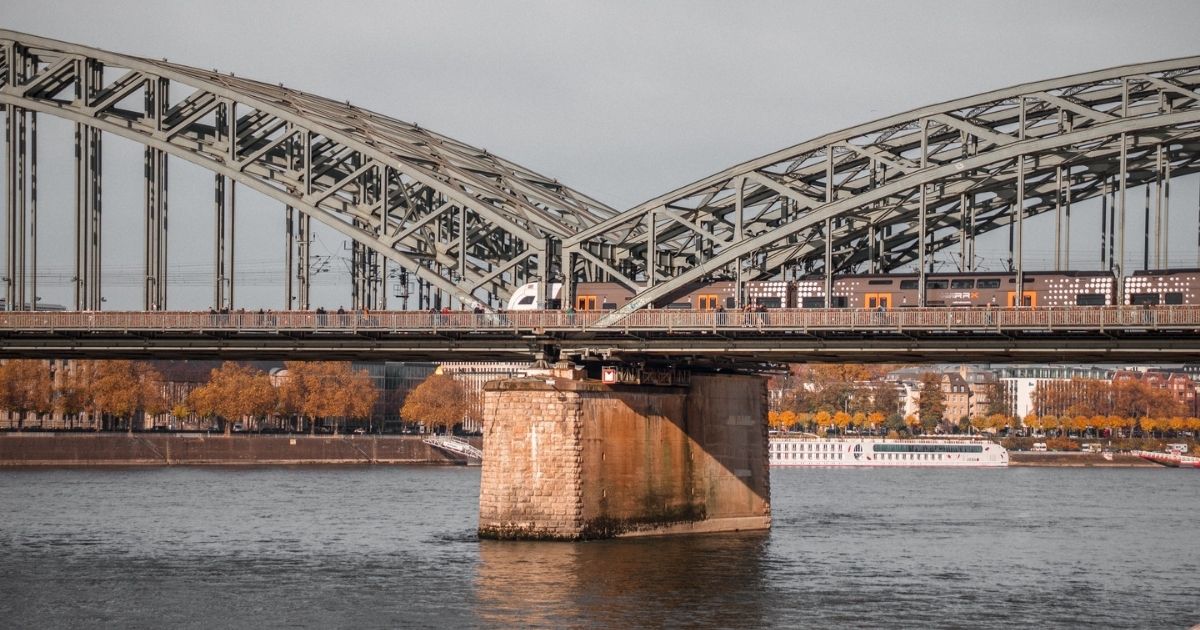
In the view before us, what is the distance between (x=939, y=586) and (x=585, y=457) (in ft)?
56.0

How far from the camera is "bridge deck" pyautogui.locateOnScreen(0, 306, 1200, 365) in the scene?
66500mm

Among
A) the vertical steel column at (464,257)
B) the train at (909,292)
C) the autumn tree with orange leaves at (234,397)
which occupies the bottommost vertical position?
the autumn tree with orange leaves at (234,397)

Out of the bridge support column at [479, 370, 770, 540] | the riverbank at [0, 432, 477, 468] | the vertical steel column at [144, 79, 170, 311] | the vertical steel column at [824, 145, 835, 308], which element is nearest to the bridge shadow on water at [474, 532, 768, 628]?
the bridge support column at [479, 370, 770, 540]

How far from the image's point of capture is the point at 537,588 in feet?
204

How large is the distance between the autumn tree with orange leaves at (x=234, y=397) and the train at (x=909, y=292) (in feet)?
354

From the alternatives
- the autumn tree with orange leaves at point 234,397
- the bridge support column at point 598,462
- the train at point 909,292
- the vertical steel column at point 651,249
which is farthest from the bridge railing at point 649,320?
the autumn tree with orange leaves at point 234,397

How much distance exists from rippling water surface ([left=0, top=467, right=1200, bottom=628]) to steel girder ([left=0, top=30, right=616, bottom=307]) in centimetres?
1427

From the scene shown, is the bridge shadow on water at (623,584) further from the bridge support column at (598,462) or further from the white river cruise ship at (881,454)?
the white river cruise ship at (881,454)

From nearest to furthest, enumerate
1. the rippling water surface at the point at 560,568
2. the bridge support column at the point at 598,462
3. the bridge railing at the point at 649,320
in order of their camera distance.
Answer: the rippling water surface at the point at 560,568, the bridge railing at the point at 649,320, the bridge support column at the point at 598,462

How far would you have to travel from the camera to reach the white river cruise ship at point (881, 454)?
18762cm

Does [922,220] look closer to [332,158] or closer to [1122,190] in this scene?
[1122,190]

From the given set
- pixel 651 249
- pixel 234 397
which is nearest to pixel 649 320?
pixel 651 249

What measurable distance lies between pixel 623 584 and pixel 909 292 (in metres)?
22.0

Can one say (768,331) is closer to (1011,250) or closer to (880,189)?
(880,189)
